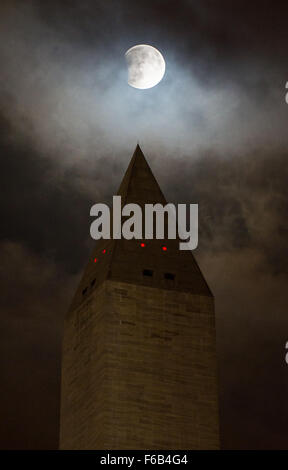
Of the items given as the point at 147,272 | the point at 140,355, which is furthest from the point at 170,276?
the point at 140,355

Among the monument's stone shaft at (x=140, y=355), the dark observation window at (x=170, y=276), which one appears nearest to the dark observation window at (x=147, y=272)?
the monument's stone shaft at (x=140, y=355)

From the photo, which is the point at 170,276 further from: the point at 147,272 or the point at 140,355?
the point at 140,355

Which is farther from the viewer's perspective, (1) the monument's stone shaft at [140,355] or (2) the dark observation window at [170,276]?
(2) the dark observation window at [170,276]

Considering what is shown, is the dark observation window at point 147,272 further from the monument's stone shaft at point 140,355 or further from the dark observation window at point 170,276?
the dark observation window at point 170,276

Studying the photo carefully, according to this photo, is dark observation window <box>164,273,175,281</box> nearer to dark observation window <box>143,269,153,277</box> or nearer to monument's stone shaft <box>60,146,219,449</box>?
monument's stone shaft <box>60,146,219,449</box>

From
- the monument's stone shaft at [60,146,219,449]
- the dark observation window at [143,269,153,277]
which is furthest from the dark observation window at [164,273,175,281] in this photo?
the dark observation window at [143,269,153,277]

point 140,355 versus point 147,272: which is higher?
point 147,272

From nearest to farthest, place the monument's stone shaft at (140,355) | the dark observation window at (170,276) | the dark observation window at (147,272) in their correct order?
the monument's stone shaft at (140,355), the dark observation window at (147,272), the dark observation window at (170,276)

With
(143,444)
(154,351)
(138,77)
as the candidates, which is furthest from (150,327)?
(138,77)

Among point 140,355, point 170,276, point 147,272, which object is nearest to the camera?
point 140,355

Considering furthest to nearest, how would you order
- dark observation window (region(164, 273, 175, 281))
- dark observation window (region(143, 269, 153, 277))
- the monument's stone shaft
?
dark observation window (region(164, 273, 175, 281)) < dark observation window (region(143, 269, 153, 277)) < the monument's stone shaft
